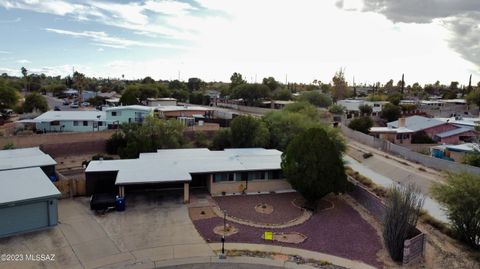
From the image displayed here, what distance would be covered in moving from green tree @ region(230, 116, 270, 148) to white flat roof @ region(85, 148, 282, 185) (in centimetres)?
454

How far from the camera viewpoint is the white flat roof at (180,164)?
2880 cm

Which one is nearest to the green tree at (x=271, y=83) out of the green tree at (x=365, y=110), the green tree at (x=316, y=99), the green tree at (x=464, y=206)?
the green tree at (x=316, y=99)

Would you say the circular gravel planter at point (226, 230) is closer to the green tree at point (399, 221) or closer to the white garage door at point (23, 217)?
the green tree at point (399, 221)

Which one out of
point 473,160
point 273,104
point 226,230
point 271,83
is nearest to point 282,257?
point 226,230

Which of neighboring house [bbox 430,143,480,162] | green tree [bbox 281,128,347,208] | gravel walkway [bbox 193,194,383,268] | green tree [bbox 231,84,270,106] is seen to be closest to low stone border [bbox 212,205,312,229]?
gravel walkway [bbox 193,194,383,268]

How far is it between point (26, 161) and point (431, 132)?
54321mm

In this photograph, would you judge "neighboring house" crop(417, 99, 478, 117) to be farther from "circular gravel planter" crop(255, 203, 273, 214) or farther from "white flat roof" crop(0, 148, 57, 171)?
"white flat roof" crop(0, 148, 57, 171)

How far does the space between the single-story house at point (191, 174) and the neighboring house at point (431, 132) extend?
28.8 m

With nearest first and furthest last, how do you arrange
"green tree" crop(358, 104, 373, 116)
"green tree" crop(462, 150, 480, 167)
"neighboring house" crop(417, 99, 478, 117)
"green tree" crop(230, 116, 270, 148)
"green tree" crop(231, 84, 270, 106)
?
"green tree" crop(462, 150, 480, 167) → "green tree" crop(230, 116, 270, 148) → "green tree" crop(358, 104, 373, 116) → "neighboring house" crop(417, 99, 478, 117) → "green tree" crop(231, 84, 270, 106)

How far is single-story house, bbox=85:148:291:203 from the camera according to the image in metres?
29.0

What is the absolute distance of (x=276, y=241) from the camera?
22672 millimetres

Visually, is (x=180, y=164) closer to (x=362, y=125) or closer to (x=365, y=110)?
(x=362, y=125)

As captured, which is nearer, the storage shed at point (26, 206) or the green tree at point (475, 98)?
the storage shed at point (26, 206)

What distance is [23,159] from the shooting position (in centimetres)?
3359
